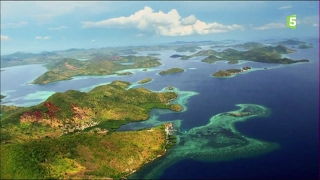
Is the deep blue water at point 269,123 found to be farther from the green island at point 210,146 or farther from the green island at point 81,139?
the green island at point 81,139

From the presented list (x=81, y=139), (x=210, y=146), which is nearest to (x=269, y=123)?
(x=210, y=146)

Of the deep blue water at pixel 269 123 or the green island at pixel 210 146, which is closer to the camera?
the deep blue water at pixel 269 123

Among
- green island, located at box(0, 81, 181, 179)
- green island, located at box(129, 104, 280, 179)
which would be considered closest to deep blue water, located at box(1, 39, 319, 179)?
green island, located at box(129, 104, 280, 179)

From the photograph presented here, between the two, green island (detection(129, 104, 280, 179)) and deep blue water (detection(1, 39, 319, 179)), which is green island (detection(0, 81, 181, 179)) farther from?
deep blue water (detection(1, 39, 319, 179))

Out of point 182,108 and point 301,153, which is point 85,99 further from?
point 301,153

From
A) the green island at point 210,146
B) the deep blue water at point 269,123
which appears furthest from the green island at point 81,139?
the deep blue water at point 269,123
